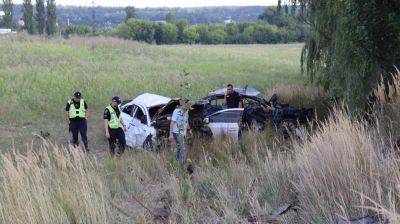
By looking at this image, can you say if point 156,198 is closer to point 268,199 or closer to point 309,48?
point 268,199

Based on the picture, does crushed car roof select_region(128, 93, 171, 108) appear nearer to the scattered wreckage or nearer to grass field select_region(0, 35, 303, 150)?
the scattered wreckage

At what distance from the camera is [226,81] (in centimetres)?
3112

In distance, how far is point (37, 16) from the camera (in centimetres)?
9206

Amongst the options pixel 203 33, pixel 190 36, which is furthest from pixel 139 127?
pixel 190 36

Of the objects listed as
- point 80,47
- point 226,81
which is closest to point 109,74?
point 226,81

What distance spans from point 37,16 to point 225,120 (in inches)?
3353

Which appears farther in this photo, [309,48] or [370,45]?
[309,48]

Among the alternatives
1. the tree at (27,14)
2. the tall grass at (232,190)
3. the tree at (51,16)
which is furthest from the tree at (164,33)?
the tall grass at (232,190)

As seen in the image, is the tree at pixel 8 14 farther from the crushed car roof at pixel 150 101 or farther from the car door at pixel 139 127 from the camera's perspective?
the car door at pixel 139 127

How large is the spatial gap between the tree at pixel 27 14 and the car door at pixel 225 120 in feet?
275

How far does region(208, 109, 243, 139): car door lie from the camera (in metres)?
13.0

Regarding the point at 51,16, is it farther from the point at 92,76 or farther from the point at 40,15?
the point at 92,76

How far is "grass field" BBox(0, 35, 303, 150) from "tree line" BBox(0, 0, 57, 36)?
47.3 metres

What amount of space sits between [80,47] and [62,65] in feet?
30.3
